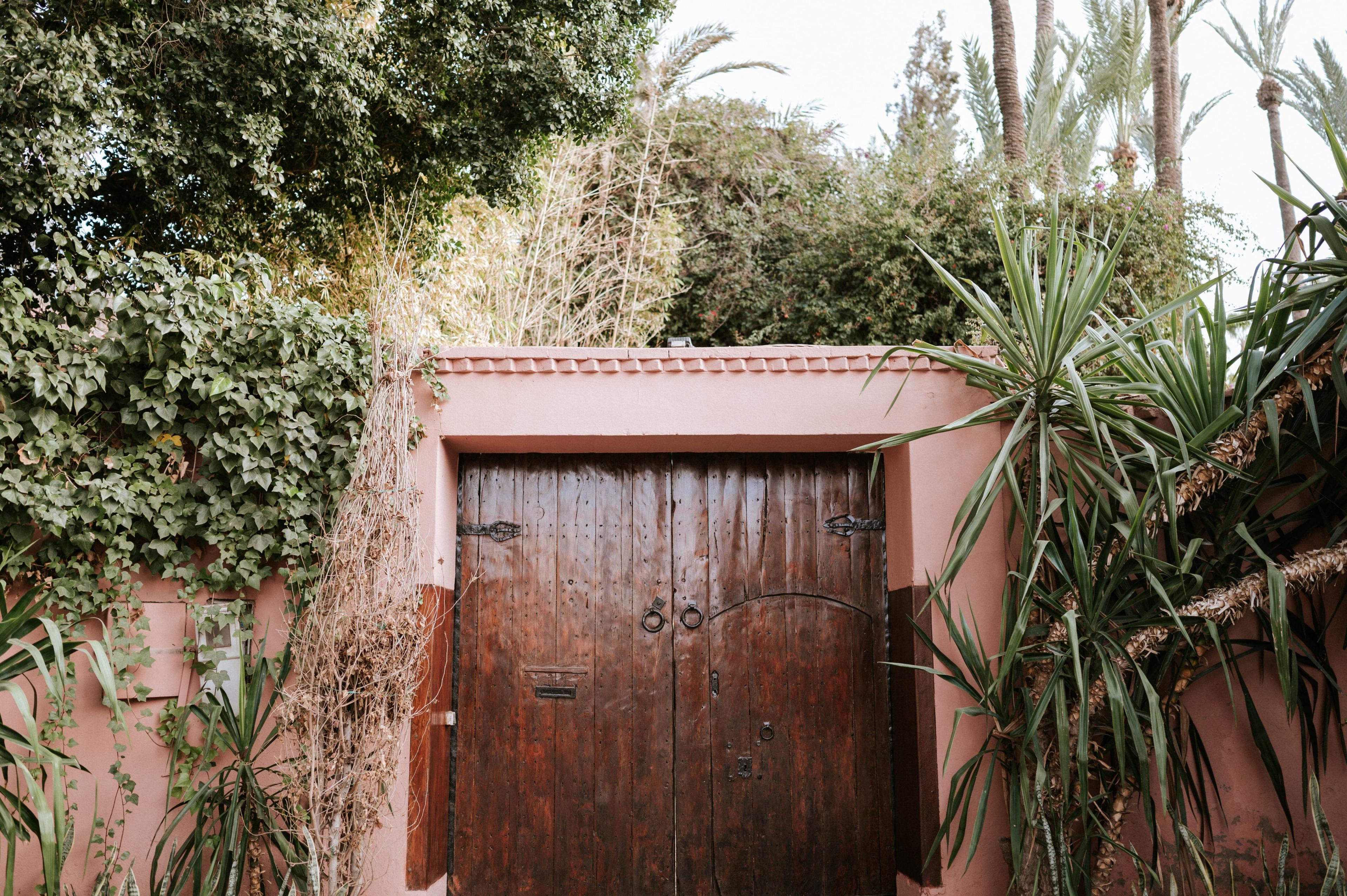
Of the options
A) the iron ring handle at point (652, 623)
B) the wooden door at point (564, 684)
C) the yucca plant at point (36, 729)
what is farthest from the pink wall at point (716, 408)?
the yucca plant at point (36, 729)

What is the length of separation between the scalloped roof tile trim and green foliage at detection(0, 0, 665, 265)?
2274 millimetres

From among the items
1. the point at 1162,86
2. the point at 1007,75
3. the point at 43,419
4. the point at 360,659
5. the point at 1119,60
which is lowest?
the point at 360,659

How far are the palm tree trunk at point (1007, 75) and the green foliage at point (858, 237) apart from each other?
2.16 feet

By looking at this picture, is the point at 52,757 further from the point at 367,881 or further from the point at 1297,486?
the point at 1297,486

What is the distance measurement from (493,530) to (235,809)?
1.58 meters

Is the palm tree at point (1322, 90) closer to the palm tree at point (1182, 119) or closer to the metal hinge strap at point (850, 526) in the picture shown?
the palm tree at point (1182, 119)

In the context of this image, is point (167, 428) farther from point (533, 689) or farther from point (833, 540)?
point (833, 540)

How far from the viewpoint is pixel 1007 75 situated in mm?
8508

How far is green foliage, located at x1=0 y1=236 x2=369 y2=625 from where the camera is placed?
3361 millimetres

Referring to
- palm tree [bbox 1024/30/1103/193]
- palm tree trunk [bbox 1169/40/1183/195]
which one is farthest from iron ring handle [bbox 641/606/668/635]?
palm tree [bbox 1024/30/1103/193]

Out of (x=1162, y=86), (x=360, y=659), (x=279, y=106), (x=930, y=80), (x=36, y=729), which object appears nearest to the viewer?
(x=36, y=729)

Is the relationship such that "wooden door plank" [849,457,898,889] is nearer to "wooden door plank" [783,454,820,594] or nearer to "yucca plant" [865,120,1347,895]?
"wooden door plank" [783,454,820,594]

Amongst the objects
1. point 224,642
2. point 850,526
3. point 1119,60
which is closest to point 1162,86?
point 1119,60

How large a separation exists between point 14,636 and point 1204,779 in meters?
4.58
